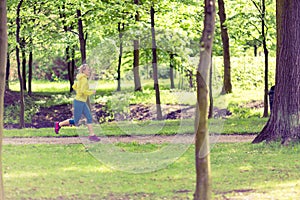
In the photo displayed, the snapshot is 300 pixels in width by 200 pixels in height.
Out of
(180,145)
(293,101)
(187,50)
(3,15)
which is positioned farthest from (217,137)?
(3,15)

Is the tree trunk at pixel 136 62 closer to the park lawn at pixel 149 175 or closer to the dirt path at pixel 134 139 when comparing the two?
the dirt path at pixel 134 139

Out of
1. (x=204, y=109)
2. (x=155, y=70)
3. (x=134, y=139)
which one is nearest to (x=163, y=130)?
(x=134, y=139)

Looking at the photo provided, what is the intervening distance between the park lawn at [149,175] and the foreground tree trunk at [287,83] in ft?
1.39

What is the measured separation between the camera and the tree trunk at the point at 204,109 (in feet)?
25.9

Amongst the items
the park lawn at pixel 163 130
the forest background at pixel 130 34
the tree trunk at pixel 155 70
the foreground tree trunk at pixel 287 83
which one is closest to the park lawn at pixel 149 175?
the foreground tree trunk at pixel 287 83

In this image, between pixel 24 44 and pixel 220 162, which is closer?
pixel 220 162

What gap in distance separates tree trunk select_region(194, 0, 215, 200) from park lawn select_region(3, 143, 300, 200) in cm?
112

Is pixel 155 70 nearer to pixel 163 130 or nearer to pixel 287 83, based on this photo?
pixel 163 130

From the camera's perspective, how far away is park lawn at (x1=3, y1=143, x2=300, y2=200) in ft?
30.9

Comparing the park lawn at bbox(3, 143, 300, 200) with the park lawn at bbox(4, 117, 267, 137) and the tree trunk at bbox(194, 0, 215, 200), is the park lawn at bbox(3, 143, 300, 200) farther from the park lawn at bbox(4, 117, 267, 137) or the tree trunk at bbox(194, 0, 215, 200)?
the park lawn at bbox(4, 117, 267, 137)

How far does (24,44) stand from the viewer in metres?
25.7

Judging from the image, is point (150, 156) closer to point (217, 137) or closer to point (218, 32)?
point (217, 137)

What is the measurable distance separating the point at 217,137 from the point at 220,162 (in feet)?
13.8

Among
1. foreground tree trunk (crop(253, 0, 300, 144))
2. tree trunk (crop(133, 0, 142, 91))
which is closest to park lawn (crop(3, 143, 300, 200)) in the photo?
foreground tree trunk (crop(253, 0, 300, 144))
